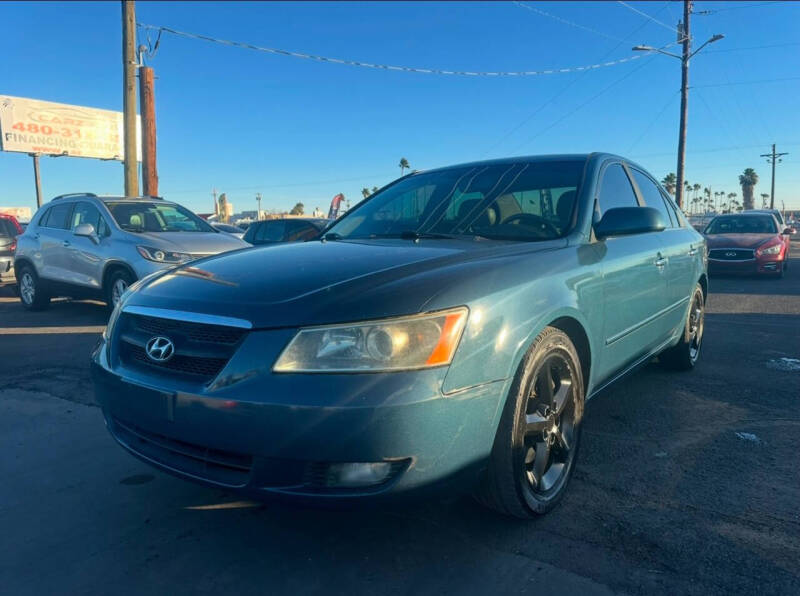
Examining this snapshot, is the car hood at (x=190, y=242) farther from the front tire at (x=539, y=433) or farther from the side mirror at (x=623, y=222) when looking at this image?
the front tire at (x=539, y=433)

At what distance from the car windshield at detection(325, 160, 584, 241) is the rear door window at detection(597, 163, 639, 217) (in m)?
0.19

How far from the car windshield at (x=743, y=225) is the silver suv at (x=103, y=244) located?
11.9 metres

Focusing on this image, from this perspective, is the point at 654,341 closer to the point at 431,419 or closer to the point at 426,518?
the point at 426,518

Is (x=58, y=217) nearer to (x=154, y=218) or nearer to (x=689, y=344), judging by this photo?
(x=154, y=218)

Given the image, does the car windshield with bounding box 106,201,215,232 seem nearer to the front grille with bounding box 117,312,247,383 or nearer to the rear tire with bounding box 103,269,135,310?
the rear tire with bounding box 103,269,135,310

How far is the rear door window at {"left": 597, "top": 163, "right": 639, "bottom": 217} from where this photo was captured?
3.50 m

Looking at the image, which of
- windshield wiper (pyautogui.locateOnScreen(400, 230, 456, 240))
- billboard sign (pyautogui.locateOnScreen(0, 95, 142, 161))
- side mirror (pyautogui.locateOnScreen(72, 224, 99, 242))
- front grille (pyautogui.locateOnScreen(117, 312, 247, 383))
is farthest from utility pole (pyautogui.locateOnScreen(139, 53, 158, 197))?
billboard sign (pyautogui.locateOnScreen(0, 95, 142, 161))

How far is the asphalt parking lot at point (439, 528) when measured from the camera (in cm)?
216

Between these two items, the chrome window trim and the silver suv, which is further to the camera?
the silver suv

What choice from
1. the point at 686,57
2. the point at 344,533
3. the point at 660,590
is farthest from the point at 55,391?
the point at 686,57

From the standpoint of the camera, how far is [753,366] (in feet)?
17.1

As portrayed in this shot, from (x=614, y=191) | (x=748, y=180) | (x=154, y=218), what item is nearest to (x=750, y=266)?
(x=614, y=191)

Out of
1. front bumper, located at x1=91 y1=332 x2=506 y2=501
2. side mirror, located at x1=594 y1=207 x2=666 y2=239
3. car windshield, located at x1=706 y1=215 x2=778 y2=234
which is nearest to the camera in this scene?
front bumper, located at x1=91 y1=332 x2=506 y2=501

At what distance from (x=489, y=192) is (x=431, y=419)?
1926 millimetres
